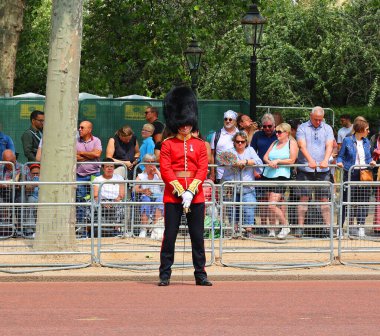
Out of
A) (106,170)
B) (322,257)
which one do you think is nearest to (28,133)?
(106,170)

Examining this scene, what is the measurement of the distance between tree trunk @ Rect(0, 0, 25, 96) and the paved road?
16747 mm

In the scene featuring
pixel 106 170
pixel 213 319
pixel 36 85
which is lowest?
pixel 213 319

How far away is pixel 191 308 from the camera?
12148mm

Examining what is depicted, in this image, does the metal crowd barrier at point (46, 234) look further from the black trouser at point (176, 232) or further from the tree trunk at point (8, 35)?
the tree trunk at point (8, 35)

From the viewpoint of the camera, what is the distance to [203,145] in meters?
14.1

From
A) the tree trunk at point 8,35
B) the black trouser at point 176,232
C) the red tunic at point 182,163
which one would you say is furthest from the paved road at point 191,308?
the tree trunk at point 8,35

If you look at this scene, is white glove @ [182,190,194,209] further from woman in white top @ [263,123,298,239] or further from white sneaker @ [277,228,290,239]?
woman in white top @ [263,123,298,239]

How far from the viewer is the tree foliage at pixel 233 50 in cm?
3719

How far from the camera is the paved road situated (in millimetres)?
10836

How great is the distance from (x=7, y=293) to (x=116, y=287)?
1.30m

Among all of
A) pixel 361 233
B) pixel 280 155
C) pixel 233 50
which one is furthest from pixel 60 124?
pixel 233 50

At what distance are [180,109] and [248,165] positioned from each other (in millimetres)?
3865

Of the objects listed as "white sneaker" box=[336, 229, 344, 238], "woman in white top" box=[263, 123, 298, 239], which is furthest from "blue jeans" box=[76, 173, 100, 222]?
"white sneaker" box=[336, 229, 344, 238]

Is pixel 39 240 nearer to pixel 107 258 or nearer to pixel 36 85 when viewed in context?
pixel 107 258
